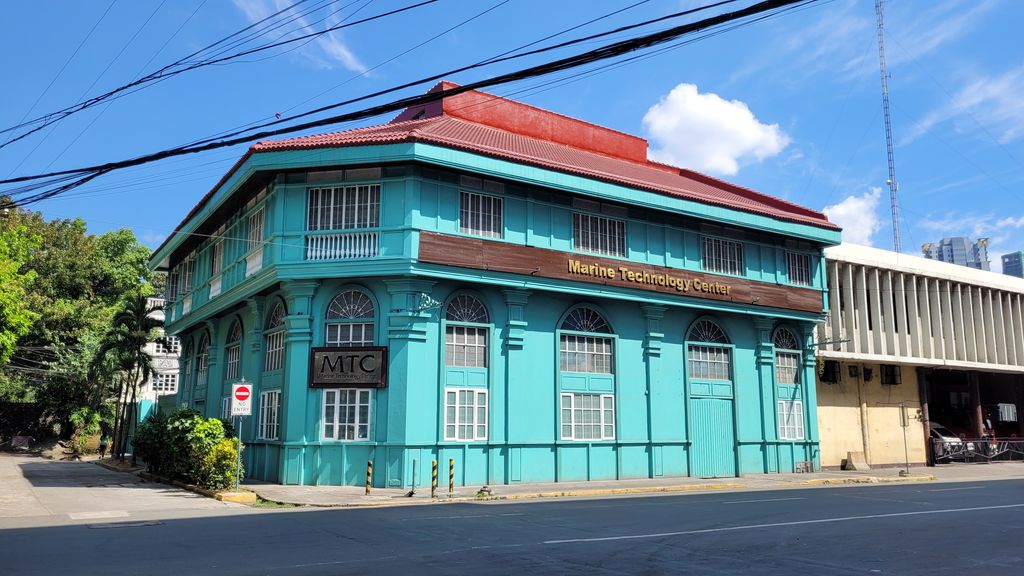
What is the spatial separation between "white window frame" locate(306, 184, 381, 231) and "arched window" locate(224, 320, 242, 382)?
685 centimetres

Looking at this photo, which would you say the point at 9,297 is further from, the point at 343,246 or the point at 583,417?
the point at 583,417

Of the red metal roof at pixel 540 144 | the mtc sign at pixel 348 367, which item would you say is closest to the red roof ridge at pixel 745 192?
the red metal roof at pixel 540 144

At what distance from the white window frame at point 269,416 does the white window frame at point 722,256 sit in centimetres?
1477

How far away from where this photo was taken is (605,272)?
80.2 feet

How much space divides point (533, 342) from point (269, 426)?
8.09 m

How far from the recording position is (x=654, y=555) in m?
10.2

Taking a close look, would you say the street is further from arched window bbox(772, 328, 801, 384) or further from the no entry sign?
arched window bbox(772, 328, 801, 384)

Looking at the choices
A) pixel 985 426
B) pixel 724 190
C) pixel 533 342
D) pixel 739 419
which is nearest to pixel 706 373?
pixel 739 419

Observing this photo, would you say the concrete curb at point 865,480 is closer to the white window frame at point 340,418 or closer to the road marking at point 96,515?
the white window frame at point 340,418

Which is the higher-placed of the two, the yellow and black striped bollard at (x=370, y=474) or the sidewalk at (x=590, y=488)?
the yellow and black striped bollard at (x=370, y=474)

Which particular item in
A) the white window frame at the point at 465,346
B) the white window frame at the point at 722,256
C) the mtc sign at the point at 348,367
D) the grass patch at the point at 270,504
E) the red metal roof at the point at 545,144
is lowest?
the grass patch at the point at 270,504

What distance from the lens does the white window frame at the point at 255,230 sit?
78.6 ft

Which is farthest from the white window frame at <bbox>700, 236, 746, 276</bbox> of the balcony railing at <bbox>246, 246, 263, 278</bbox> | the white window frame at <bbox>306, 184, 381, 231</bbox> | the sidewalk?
the balcony railing at <bbox>246, 246, 263, 278</bbox>

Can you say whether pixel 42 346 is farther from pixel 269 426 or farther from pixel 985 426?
pixel 985 426
